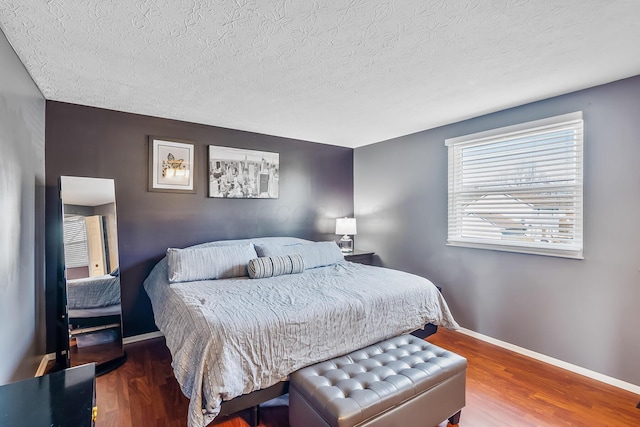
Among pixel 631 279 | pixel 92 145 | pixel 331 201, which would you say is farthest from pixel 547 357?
pixel 92 145

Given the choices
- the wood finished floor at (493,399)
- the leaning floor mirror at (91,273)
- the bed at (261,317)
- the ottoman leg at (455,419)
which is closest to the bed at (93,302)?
the leaning floor mirror at (91,273)

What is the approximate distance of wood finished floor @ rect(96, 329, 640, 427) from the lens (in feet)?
6.18

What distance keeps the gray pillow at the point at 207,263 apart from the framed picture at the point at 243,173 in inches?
32.1

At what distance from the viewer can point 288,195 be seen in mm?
4016

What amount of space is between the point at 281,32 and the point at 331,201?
2.91 m

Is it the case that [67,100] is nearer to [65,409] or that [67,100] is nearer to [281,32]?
[281,32]

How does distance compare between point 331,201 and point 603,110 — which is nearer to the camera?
point 603,110

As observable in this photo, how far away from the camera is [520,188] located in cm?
281

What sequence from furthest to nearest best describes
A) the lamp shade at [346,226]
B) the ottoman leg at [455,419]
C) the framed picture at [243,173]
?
the lamp shade at [346,226]
the framed picture at [243,173]
the ottoman leg at [455,419]

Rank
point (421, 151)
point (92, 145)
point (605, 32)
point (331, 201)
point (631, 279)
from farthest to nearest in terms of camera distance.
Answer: point (331, 201), point (421, 151), point (92, 145), point (631, 279), point (605, 32)

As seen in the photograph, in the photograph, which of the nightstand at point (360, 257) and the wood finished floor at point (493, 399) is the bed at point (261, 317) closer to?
the wood finished floor at point (493, 399)

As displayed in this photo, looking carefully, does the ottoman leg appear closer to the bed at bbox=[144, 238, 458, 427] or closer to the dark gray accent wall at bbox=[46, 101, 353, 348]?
the bed at bbox=[144, 238, 458, 427]

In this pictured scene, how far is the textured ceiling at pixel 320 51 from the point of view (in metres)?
1.48

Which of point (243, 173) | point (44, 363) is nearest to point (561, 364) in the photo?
point (243, 173)
